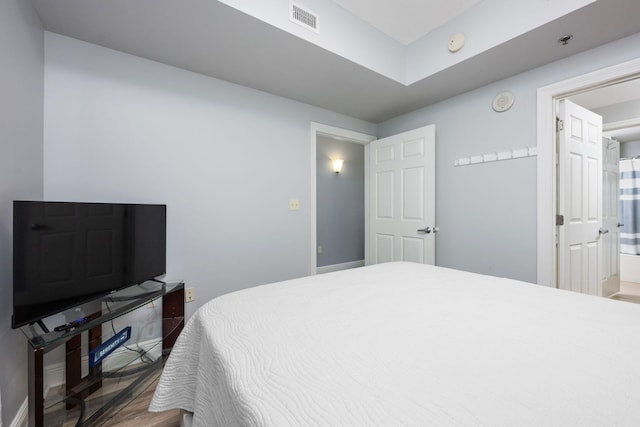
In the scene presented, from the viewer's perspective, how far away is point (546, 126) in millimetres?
2100

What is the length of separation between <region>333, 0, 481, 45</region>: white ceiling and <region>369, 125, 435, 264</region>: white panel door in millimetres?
910

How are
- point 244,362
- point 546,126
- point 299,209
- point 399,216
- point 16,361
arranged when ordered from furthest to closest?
point 399,216, point 299,209, point 546,126, point 16,361, point 244,362

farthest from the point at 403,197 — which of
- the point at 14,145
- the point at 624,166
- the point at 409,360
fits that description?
the point at 624,166

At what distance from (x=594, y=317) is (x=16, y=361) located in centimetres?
256

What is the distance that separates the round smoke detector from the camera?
7.52 feet

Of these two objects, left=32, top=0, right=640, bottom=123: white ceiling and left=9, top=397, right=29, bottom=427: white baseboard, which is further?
left=32, top=0, right=640, bottom=123: white ceiling

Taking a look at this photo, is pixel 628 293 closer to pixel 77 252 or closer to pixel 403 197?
pixel 403 197

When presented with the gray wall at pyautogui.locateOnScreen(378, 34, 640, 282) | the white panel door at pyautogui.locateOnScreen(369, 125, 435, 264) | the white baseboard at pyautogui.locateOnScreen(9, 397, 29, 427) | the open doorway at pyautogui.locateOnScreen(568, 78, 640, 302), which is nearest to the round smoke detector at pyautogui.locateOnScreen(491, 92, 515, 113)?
the gray wall at pyautogui.locateOnScreen(378, 34, 640, 282)

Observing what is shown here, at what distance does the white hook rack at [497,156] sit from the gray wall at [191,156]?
155 cm

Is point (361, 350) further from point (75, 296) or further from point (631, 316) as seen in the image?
point (75, 296)

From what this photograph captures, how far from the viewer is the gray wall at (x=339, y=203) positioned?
14.1ft

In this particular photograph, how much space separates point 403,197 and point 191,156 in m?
2.19

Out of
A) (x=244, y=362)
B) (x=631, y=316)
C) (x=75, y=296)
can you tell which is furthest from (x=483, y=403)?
(x=75, y=296)

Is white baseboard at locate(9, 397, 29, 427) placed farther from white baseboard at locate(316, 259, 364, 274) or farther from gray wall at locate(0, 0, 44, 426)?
white baseboard at locate(316, 259, 364, 274)
